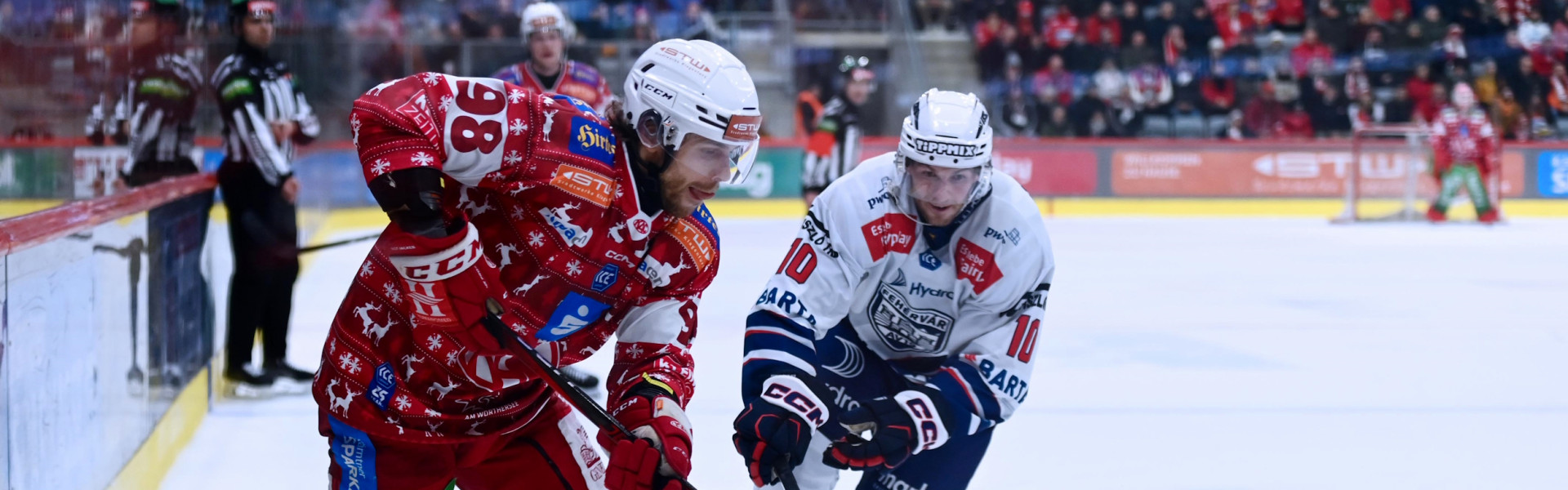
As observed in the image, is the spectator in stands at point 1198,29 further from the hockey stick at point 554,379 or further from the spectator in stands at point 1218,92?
the hockey stick at point 554,379

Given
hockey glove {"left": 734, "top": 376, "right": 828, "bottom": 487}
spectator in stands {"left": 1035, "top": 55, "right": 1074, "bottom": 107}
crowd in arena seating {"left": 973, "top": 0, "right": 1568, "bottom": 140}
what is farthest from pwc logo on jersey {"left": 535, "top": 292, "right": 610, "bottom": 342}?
spectator in stands {"left": 1035, "top": 55, "right": 1074, "bottom": 107}

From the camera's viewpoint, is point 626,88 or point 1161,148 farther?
point 1161,148

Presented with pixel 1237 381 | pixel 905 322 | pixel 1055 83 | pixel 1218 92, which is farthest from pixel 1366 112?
pixel 905 322

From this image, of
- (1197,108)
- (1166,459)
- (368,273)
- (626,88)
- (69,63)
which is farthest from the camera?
(1197,108)

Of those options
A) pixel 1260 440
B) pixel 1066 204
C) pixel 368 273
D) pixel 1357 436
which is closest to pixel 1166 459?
pixel 1260 440

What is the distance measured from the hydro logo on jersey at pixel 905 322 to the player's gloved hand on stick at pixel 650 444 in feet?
2.38

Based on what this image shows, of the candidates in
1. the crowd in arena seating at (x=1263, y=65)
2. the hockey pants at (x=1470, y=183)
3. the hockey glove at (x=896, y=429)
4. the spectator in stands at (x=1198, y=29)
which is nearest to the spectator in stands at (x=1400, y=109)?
the crowd in arena seating at (x=1263, y=65)

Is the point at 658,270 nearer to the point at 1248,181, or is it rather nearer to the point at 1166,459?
the point at 1166,459

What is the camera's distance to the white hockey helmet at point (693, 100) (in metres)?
2.04

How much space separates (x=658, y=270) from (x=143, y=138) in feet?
10.0

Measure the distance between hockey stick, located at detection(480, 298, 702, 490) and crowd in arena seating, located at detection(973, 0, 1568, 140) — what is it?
1270cm

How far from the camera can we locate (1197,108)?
49.7ft

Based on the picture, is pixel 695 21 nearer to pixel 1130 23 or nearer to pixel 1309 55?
pixel 1130 23

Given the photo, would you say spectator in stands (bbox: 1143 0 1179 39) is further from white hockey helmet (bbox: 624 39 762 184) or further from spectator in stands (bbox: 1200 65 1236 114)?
white hockey helmet (bbox: 624 39 762 184)
